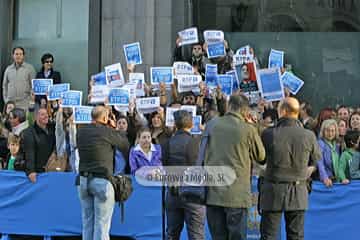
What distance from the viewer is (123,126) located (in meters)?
10.3

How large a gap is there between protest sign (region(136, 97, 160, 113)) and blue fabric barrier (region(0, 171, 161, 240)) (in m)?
1.63

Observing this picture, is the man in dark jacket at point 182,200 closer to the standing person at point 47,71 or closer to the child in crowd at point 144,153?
the child in crowd at point 144,153

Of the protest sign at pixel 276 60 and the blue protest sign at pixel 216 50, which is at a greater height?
the blue protest sign at pixel 216 50

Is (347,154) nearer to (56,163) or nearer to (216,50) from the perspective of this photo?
(216,50)

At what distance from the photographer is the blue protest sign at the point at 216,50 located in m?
12.0

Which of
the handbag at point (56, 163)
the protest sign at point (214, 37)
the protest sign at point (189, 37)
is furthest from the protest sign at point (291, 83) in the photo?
the handbag at point (56, 163)

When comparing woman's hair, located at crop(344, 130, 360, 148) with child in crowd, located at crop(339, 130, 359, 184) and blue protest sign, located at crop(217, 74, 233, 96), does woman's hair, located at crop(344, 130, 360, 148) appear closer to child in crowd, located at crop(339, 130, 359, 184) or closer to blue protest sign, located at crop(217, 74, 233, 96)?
child in crowd, located at crop(339, 130, 359, 184)

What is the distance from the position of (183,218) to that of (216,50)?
414 cm

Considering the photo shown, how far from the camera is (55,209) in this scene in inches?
390

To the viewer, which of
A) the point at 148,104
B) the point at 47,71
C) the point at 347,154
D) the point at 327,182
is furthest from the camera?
the point at 47,71

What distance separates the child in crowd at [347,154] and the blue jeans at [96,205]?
3.02 m

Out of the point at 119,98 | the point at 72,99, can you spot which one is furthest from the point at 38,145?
the point at 119,98

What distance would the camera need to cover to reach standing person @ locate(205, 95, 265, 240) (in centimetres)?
765

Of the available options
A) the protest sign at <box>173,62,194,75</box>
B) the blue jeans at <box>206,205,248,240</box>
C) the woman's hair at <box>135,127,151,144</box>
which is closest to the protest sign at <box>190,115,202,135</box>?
the woman's hair at <box>135,127,151,144</box>
